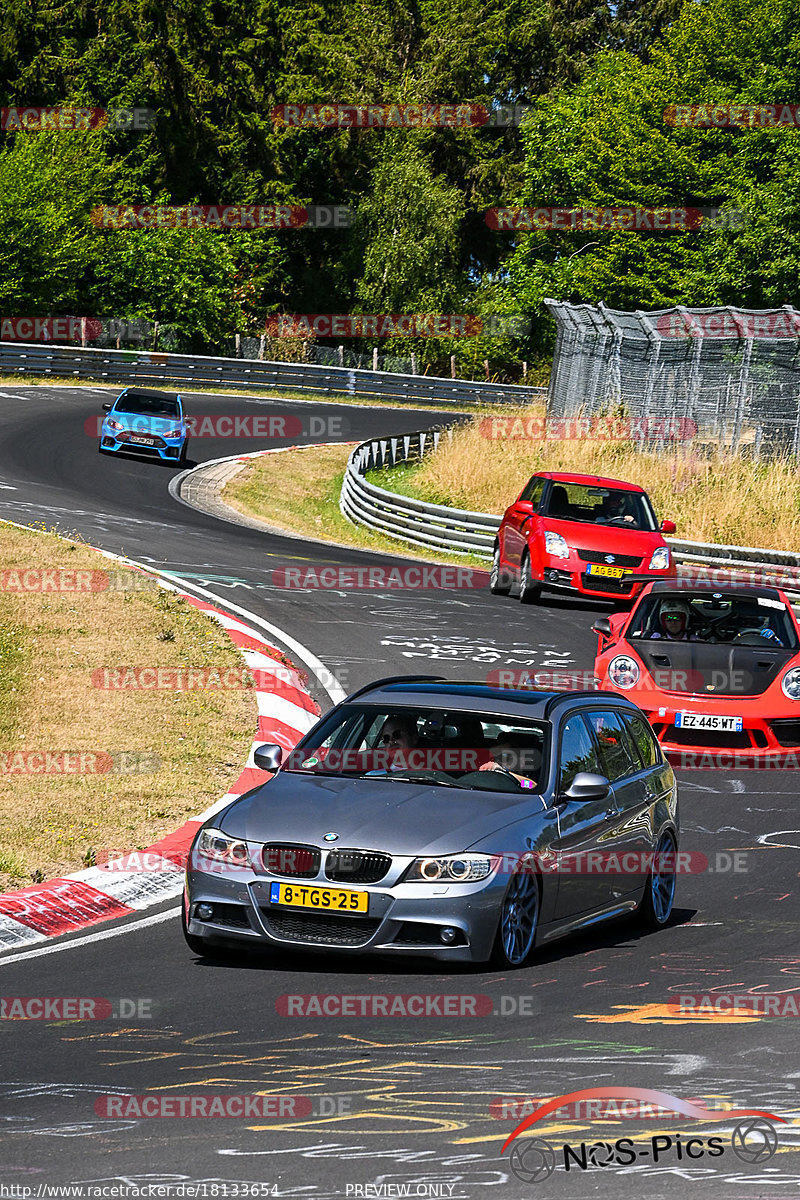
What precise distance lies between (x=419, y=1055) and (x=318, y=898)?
1.41 meters

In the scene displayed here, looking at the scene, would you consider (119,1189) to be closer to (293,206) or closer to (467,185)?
(293,206)

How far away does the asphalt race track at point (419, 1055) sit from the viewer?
515cm

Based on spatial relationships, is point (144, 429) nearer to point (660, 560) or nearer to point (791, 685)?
point (660, 560)

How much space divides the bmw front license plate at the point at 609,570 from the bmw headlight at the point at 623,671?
7.34 meters

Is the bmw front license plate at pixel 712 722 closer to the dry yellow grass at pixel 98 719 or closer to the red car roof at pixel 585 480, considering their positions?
the dry yellow grass at pixel 98 719

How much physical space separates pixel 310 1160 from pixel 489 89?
85115 mm

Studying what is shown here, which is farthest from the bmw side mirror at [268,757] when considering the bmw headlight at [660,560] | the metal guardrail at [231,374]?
the metal guardrail at [231,374]

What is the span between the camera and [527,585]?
74.2ft

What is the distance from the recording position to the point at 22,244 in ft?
199

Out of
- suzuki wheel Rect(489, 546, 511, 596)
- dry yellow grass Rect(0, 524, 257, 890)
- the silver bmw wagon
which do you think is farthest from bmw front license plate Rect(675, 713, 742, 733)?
suzuki wheel Rect(489, 546, 511, 596)

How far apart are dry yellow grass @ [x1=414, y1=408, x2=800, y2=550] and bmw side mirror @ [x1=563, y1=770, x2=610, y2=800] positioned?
1878cm

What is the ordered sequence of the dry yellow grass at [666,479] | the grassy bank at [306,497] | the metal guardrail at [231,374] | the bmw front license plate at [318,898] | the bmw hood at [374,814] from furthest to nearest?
1. the metal guardrail at [231,374]
2. the grassy bank at [306,497]
3. the dry yellow grass at [666,479]
4. the bmw hood at [374,814]
5. the bmw front license plate at [318,898]

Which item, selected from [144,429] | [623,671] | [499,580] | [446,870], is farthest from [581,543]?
[144,429]

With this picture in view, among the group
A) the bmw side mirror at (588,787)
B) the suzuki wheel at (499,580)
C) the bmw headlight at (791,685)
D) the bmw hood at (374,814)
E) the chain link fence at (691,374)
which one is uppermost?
the chain link fence at (691,374)
